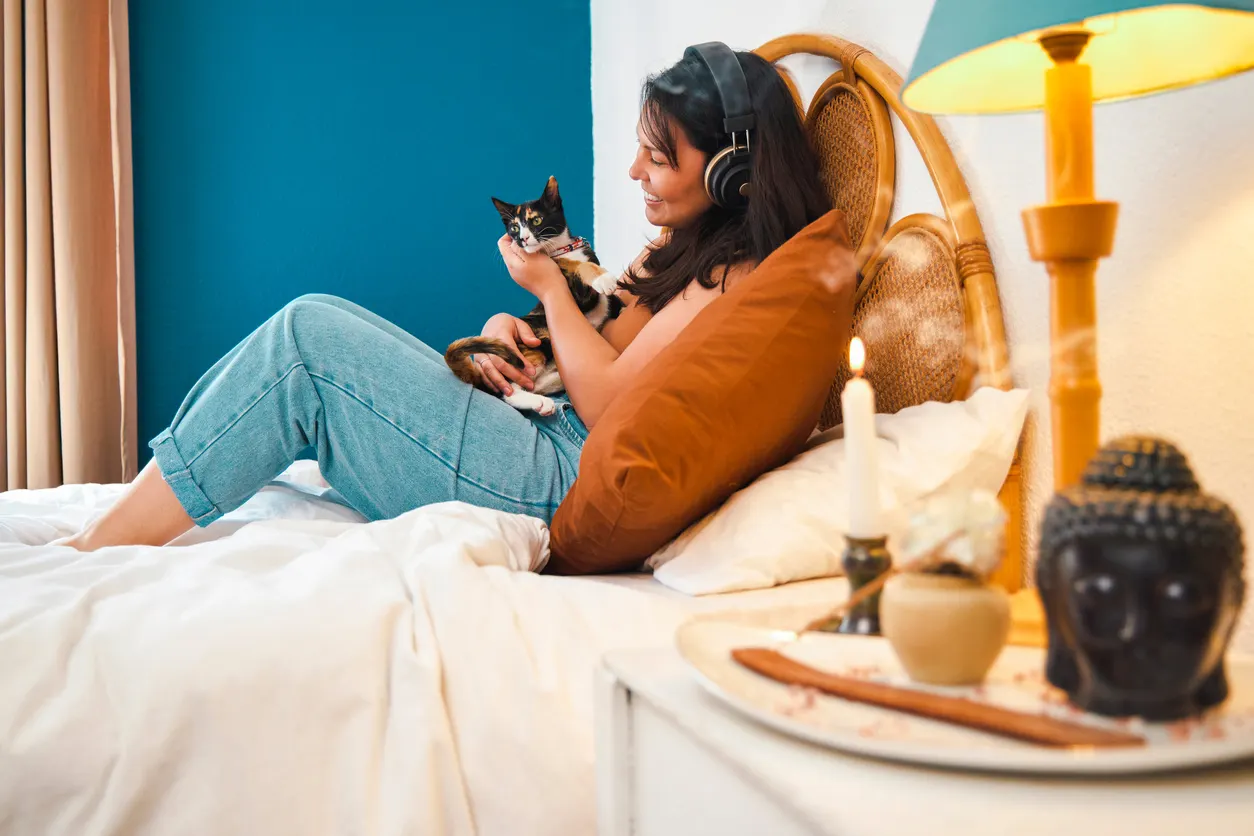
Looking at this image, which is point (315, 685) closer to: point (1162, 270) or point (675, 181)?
point (1162, 270)

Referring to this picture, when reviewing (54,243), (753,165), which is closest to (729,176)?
(753,165)

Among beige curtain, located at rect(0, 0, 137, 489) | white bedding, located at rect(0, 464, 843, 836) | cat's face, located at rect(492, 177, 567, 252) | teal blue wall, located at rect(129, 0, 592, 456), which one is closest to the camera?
white bedding, located at rect(0, 464, 843, 836)

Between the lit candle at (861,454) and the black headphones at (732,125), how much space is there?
0.97m

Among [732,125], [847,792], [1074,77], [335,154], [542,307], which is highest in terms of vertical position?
[335,154]

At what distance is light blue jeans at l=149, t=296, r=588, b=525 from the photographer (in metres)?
1.26

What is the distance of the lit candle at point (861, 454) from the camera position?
534 mm

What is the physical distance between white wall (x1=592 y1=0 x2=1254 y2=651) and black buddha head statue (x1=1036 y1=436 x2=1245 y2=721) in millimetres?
520

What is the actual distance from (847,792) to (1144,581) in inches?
5.9

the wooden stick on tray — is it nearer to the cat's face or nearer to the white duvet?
the white duvet

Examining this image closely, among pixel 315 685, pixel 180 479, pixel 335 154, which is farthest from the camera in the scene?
pixel 335 154

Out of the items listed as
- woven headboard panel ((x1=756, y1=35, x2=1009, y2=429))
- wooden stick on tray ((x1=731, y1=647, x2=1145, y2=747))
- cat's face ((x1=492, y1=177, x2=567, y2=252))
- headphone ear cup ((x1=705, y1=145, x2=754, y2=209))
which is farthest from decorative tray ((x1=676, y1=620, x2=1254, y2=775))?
cat's face ((x1=492, y1=177, x2=567, y2=252))

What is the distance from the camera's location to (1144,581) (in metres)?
0.40

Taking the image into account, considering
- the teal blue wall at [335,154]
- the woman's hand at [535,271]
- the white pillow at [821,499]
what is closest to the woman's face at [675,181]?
the woman's hand at [535,271]

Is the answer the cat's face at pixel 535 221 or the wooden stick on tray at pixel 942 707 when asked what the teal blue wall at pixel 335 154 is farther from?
the wooden stick on tray at pixel 942 707
